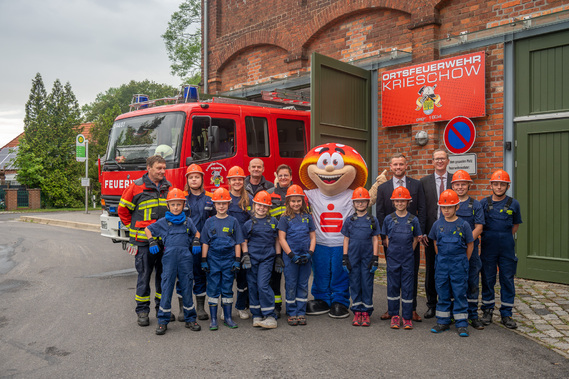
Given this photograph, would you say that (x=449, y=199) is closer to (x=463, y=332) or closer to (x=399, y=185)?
(x=399, y=185)

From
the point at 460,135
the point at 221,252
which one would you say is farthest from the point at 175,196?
the point at 460,135

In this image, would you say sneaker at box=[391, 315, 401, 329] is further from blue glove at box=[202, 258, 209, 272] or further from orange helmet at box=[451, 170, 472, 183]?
blue glove at box=[202, 258, 209, 272]

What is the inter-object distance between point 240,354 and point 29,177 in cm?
3148

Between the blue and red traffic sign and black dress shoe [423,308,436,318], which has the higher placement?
the blue and red traffic sign

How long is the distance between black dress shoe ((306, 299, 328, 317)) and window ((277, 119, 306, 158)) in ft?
11.8

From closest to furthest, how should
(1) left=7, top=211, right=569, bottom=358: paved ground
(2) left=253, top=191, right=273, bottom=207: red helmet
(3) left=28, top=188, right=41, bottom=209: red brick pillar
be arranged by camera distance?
(1) left=7, top=211, right=569, bottom=358: paved ground
(2) left=253, top=191, right=273, bottom=207: red helmet
(3) left=28, top=188, right=41, bottom=209: red brick pillar

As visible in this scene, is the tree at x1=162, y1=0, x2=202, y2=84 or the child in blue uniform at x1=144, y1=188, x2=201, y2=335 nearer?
the child in blue uniform at x1=144, y1=188, x2=201, y2=335

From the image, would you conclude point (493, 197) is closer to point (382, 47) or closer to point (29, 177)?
point (382, 47)

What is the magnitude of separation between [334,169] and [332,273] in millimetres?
1239

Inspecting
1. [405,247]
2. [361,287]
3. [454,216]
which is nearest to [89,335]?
[361,287]

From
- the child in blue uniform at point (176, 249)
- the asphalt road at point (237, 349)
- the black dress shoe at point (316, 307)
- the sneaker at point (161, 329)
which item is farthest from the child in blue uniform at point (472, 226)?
the sneaker at point (161, 329)

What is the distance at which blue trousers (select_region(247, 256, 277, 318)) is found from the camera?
549 cm

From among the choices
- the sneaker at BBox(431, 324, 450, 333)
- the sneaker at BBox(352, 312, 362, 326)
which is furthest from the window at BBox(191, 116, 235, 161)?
the sneaker at BBox(431, 324, 450, 333)

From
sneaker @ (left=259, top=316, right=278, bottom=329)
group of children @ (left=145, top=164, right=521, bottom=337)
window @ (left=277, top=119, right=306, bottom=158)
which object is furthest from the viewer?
window @ (left=277, top=119, right=306, bottom=158)
